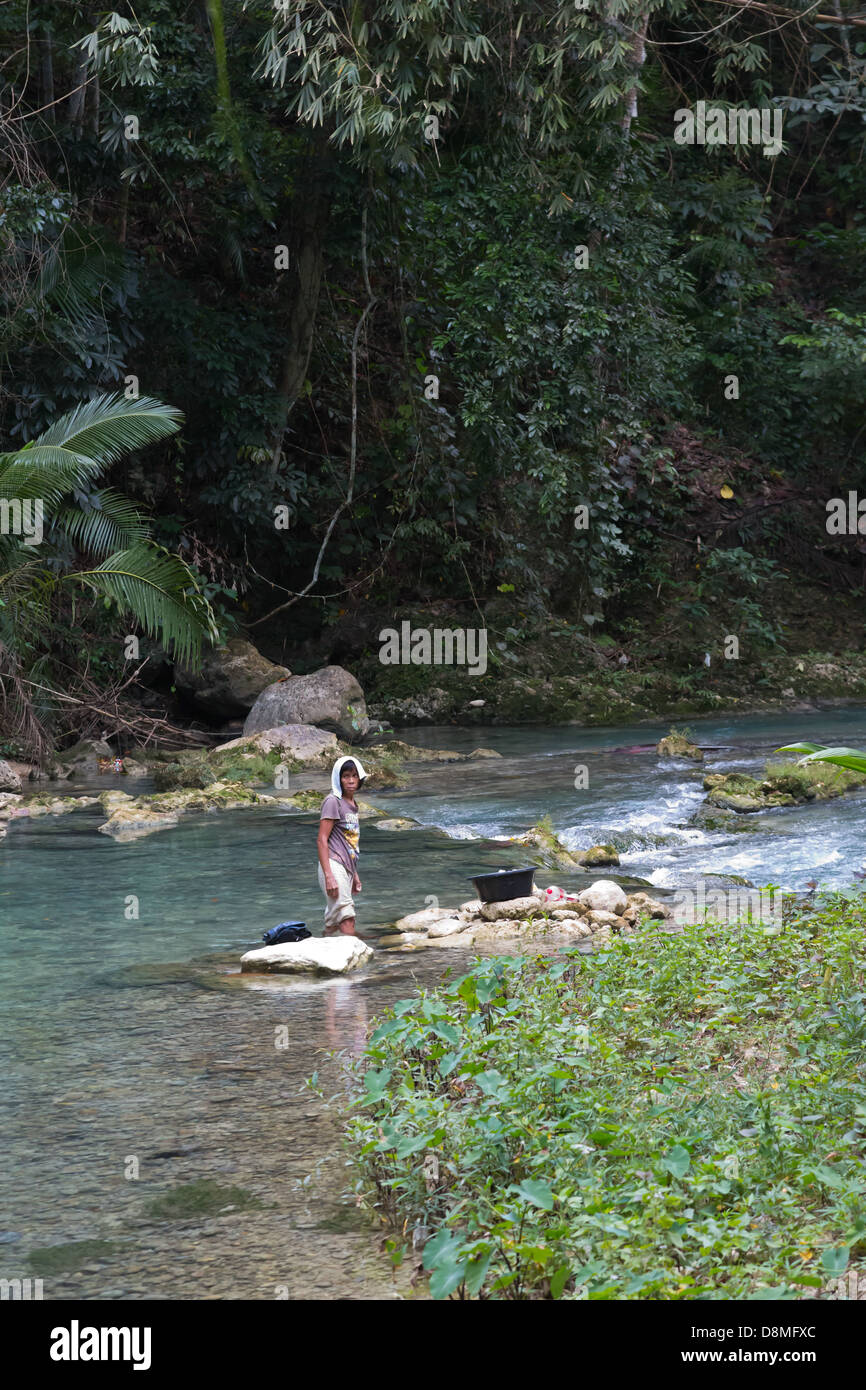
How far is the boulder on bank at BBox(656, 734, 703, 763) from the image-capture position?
49.1ft

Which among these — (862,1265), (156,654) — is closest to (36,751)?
(156,654)

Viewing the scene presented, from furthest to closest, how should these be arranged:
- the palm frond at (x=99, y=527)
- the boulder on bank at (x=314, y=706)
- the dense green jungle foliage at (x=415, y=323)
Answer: the boulder on bank at (x=314, y=706)
the dense green jungle foliage at (x=415, y=323)
the palm frond at (x=99, y=527)

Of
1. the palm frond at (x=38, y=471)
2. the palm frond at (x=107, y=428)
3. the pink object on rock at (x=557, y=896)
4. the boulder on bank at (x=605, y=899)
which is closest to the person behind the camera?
the boulder on bank at (x=605, y=899)

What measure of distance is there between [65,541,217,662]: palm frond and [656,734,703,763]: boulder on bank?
5181mm

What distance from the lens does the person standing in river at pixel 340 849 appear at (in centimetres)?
732

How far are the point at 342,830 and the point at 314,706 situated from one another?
8.61 metres

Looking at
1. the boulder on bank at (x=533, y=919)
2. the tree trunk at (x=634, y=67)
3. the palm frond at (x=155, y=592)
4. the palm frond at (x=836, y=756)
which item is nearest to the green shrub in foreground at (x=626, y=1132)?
the palm frond at (x=836, y=756)

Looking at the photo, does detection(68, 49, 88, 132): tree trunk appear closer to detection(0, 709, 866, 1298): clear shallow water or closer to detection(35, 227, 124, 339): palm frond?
detection(35, 227, 124, 339): palm frond

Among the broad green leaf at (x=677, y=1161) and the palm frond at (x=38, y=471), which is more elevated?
the palm frond at (x=38, y=471)

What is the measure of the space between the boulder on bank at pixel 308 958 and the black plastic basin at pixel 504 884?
1.19 metres

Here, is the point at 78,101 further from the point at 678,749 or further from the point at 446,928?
the point at 446,928

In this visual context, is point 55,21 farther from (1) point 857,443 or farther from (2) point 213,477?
(1) point 857,443

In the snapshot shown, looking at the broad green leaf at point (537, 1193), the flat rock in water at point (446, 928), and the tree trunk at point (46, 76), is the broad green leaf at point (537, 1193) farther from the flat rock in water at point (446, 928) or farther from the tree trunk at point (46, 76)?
the tree trunk at point (46, 76)

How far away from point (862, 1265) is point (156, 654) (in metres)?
15.2
